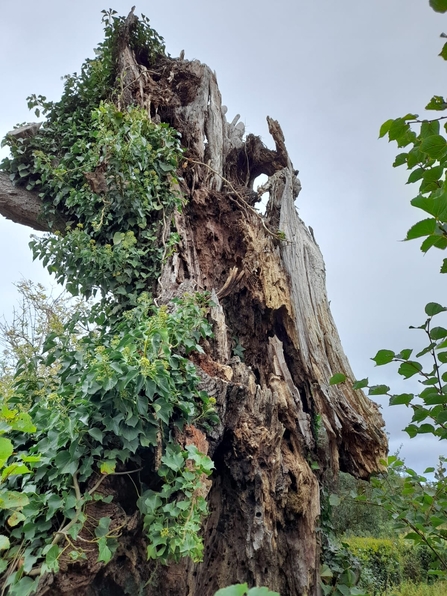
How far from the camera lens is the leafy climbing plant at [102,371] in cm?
199

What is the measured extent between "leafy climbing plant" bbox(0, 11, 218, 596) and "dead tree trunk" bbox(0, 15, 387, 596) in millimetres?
201

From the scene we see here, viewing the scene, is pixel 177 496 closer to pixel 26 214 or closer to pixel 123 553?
pixel 123 553

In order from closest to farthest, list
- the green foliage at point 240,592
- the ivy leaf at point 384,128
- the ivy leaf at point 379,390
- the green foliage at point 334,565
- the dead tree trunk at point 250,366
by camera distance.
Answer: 1. the green foliage at point 240,592
2. the ivy leaf at point 384,128
3. the ivy leaf at point 379,390
4. the dead tree trunk at point 250,366
5. the green foliage at point 334,565

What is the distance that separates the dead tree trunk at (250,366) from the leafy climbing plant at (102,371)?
0.66ft

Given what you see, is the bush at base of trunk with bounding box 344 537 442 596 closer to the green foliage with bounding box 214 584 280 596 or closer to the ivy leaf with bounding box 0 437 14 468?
the ivy leaf with bounding box 0 437 14 468

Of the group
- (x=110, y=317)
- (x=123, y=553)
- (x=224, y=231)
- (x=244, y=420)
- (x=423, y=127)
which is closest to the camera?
(x=423, y=127)

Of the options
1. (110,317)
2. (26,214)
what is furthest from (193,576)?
(26,214)

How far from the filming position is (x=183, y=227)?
404 cm

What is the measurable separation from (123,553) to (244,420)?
1.13 metres

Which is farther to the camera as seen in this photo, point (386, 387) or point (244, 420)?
point (244, 420)

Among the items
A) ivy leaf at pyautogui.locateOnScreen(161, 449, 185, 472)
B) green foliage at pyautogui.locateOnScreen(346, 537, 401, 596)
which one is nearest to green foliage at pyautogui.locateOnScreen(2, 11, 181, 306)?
ivy leaf at pyautogui.locateOnScreen(161, 449, 185, 472)

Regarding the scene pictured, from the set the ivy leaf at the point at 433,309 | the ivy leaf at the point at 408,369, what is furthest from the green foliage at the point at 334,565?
the ivy leaf at the point at 433,309

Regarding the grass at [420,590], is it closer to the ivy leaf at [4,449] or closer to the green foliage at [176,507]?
the green foliage at [176,507]

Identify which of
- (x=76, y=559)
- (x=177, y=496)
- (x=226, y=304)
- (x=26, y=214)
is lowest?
(x=76, y=559)
